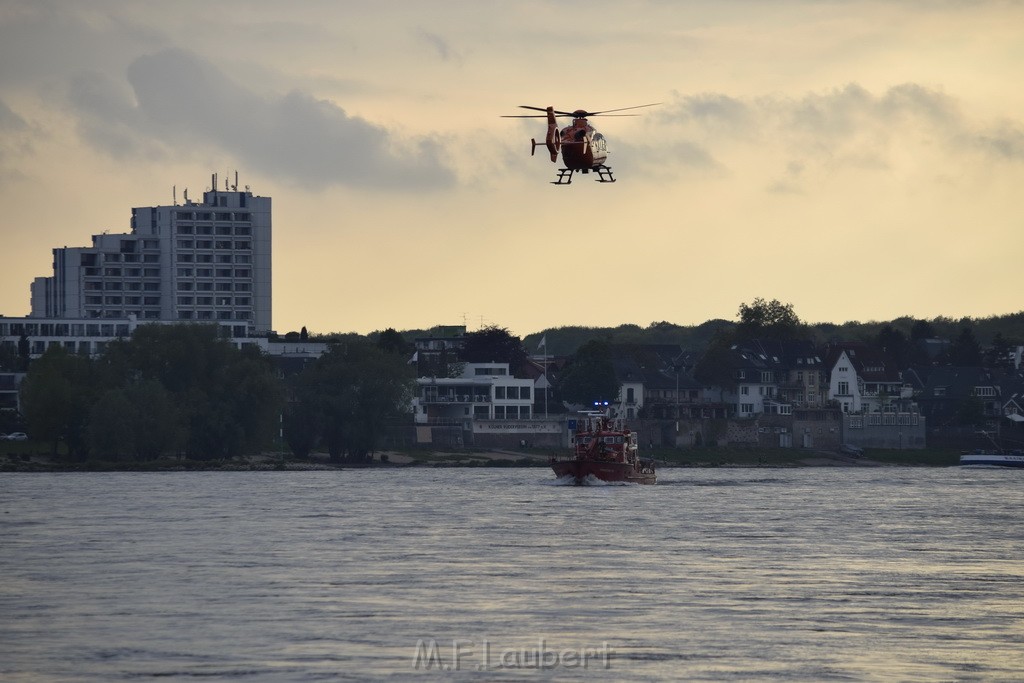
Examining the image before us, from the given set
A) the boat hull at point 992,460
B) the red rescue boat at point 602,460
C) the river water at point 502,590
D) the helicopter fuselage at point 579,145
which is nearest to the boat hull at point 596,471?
the red rescue boat at point 602,460

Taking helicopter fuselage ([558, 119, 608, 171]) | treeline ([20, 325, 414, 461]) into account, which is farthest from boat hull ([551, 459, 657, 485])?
helicopter fuselage ([558, 119, 608, 171])

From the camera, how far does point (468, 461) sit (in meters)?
172

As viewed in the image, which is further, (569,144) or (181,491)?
(181,491)

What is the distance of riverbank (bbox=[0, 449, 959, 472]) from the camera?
5723 inches

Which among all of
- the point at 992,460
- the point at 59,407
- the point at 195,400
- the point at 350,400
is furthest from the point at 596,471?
the point at 992,460

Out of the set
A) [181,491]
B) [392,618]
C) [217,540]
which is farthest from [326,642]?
[181,491]

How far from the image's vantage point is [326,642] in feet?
151

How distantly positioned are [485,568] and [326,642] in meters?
17.8

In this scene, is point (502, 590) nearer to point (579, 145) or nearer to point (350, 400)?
point (579, 145)

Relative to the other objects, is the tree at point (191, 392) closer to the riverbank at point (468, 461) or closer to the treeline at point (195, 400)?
the treeline at point (195, 400)

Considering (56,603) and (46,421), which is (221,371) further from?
(56,603)

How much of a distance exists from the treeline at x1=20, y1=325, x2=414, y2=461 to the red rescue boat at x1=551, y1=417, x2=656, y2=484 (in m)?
36.4

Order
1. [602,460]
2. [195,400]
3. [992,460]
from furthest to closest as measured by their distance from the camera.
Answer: [992,460] → [195,400] → [602,460]

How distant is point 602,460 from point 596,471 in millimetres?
861
